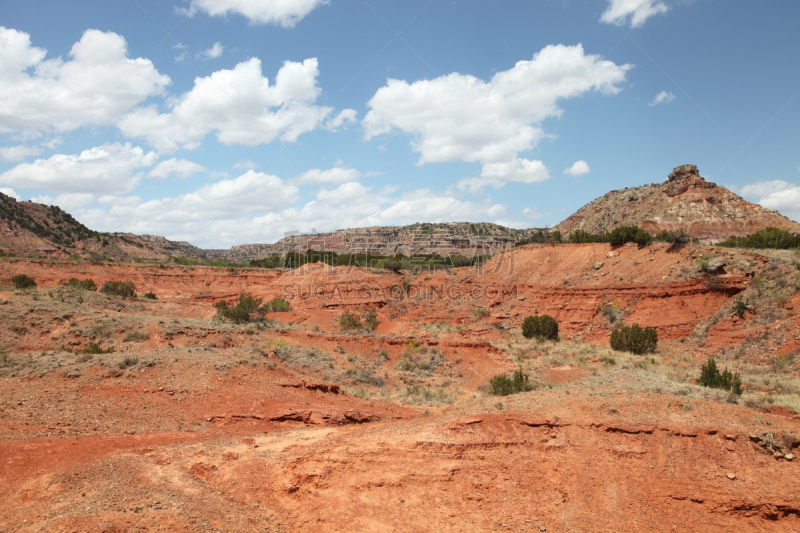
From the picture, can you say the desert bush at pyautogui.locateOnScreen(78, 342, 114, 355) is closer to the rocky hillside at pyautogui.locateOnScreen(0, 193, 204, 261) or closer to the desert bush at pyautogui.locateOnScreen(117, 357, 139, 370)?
the desert bush at pyautogui.locateOnScreen(117, 357, 139, 370)

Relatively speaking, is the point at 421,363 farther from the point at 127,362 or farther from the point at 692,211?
the point at 692,211

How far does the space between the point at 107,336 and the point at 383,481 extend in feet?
47.1

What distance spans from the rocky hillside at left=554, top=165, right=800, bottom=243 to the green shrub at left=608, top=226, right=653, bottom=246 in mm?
18002

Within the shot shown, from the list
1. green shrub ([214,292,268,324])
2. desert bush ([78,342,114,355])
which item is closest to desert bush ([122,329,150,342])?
desert bush ([78,342,114,355])

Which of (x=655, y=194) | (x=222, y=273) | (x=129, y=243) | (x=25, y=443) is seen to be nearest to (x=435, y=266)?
(x=222, y=273)

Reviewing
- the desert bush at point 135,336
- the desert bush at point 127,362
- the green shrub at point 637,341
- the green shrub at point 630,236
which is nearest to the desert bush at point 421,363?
the green shrub at point 637,341

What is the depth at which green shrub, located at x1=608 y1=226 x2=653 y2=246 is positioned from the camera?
3384 cm

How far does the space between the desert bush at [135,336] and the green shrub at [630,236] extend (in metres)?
32.1

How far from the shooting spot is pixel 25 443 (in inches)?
311

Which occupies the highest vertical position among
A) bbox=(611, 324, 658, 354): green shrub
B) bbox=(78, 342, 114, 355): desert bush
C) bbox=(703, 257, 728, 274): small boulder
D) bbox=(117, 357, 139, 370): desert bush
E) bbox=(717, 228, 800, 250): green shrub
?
bbox=(717, 228, 800, 250): green shrub

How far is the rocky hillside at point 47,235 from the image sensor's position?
191 feet

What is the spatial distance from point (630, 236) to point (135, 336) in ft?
108

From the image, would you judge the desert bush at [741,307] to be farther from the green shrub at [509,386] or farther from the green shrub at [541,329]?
the green shrub at [509,386]

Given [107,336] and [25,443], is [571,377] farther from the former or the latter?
[107,336]
